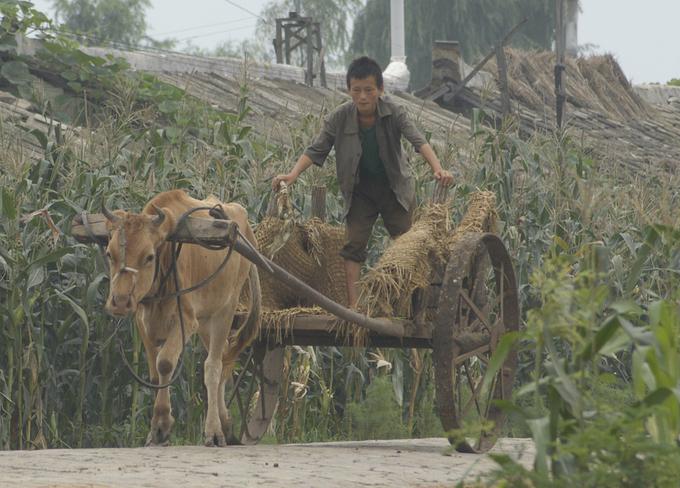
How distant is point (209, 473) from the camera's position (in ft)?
24.1

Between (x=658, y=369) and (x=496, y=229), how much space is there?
469 centimetres

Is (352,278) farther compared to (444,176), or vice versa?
(352,278)

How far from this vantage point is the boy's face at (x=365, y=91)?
959 cm

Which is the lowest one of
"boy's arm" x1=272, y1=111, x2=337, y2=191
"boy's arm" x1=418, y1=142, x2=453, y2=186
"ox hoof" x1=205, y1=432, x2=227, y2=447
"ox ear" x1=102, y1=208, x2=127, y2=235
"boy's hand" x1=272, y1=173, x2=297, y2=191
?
"ox hoof" x1=205, y1=432, x2=227, y2=447

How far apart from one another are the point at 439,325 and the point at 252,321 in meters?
1.13

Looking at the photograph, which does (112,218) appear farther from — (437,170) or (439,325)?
(437,170)

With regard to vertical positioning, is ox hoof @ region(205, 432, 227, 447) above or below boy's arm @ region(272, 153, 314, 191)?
below

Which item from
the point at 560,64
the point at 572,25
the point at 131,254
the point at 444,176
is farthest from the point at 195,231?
the point at 572,25

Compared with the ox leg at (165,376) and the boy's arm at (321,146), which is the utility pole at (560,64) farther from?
the ox leg at (165,376)

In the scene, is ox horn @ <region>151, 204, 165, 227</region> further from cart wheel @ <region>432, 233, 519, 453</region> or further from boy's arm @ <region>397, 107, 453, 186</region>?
boy's arm @ <region>397, 107, 453, 186</region>

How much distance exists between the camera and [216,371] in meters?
9.19

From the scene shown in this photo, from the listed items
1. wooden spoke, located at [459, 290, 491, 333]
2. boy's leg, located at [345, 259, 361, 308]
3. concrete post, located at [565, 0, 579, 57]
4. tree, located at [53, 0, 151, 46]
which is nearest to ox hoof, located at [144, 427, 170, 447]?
boy's leg, located at [345, 259, 361, 308]

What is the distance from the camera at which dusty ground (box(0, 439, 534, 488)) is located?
7004 mm

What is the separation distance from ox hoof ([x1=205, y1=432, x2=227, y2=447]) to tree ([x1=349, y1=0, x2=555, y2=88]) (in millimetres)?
46099
